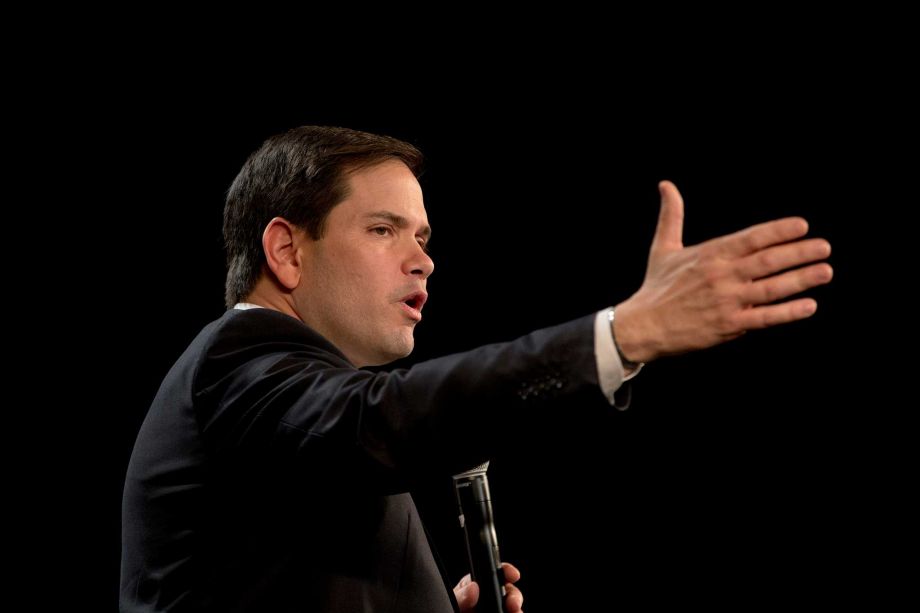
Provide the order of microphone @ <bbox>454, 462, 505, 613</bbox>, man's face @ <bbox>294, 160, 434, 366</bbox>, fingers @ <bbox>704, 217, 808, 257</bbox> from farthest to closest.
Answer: man's face @ <bbox>294, 160, 434, 366</bbox> < microphone @ <bbox>454, 462, 505, 613</bbox> < fingers @ <bbox>704, 217, 808, 257</bbox>

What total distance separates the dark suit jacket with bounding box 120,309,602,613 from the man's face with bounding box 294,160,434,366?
0.73ft

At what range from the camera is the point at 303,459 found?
3.82ft

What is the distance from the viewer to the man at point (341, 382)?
3.33 feet

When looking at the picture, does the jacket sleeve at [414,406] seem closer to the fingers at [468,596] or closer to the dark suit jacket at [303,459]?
the dark suit jacket at [303,459]

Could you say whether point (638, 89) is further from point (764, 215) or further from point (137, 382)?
point (137, 382)

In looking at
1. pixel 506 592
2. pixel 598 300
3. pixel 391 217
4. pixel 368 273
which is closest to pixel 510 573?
pixel 506 592

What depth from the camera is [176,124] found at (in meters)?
3.16

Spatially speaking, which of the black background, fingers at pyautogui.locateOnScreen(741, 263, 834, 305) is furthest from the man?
the black background

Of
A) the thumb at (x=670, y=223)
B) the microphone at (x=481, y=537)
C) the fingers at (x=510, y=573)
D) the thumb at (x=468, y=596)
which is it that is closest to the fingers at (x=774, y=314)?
the thumb at (x=670, y=223)

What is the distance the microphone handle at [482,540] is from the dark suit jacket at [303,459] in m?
0.07

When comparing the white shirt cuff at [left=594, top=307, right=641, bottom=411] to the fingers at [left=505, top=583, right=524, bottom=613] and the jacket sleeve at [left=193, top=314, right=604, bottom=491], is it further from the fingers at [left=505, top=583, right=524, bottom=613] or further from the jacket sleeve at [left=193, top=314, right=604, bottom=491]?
the fingers at [left=505, top=583, right=524, bottom=613]

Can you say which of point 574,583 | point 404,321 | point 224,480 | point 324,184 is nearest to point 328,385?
point 224,480

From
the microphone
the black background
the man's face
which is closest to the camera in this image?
the microphone

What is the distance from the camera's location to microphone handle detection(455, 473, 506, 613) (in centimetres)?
161
